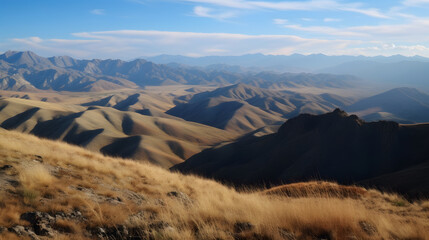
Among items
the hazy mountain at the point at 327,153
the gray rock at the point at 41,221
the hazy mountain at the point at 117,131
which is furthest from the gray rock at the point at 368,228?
the hazy mountain at the point at 117,131

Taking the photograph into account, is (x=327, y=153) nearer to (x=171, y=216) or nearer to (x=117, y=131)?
(x=171, y=216)

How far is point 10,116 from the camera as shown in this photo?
114 metres

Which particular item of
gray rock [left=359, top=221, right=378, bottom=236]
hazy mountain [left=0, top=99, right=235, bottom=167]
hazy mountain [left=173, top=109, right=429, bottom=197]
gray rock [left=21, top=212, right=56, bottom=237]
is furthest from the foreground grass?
hazy mountain [left=0, top=99, right=235, bottom=167]

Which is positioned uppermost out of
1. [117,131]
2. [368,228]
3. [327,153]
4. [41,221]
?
[41,221]

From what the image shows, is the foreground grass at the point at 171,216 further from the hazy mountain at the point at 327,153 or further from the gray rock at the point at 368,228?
the hazy mountain at the point at 327,153

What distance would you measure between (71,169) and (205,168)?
192ft

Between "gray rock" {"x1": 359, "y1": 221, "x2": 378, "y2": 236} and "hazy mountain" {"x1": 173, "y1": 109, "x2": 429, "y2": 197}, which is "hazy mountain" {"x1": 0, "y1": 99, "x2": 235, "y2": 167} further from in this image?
"gray rock" {"x1": 359, "y1": 221, "x2": 378, "y2": 236}

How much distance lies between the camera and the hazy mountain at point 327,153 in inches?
2004

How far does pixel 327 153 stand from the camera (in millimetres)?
56500

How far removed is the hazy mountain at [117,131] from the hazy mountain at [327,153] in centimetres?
1858

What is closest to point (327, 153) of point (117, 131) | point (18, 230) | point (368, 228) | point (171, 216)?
point (368, 228)

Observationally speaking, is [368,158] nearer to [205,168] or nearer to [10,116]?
[205,168]

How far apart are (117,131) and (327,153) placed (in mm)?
81799

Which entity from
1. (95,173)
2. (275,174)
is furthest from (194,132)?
(95,173)
